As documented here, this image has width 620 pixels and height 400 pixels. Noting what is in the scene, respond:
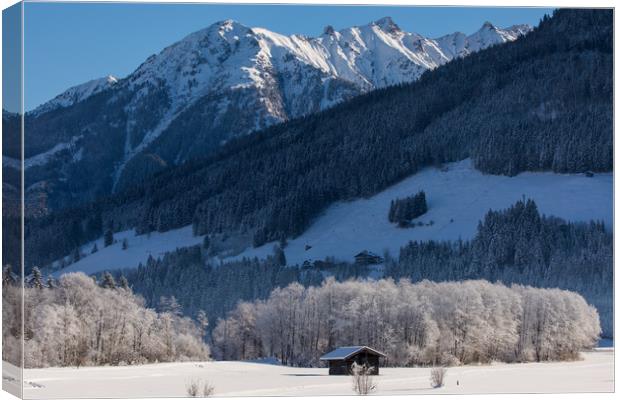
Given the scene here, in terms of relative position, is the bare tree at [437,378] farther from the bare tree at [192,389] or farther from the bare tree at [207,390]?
the bare tree at [192,389]

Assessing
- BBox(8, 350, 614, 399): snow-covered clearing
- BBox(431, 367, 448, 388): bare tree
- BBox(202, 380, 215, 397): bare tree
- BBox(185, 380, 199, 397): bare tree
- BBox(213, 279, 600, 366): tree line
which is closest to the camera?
BBox(185, 380, 199, 397): bare tree

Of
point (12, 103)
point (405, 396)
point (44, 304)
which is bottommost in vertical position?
point (405, 396)

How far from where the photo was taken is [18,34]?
72875 mm

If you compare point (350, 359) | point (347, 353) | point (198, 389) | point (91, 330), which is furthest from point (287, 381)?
point (91, 330)

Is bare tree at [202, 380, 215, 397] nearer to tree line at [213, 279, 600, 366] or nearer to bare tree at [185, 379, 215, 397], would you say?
bare tree at [185, 379, 215, 397]

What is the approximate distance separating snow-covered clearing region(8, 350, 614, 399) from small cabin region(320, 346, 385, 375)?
45.7 inches

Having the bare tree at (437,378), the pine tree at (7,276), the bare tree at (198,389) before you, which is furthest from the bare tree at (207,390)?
the bare tree at (437,378)

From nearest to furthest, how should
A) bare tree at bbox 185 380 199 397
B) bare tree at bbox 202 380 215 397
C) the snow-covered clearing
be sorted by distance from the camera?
bare tree at bbox 185 380 199 397
bare tree at bbox 202 380 215 397
the snow-covered clearing

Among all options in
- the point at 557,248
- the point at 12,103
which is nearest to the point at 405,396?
the point at 12,103

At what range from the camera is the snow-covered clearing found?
262 feet

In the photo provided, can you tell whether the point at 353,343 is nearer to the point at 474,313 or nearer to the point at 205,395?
the point at 474,313

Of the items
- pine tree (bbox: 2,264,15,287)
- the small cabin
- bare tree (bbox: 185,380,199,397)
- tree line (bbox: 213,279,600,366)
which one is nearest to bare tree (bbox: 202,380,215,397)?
bare tree (bbox: 185,380,199,397)

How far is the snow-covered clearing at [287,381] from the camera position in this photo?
80000 mm

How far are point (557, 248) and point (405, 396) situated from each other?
123096mm
